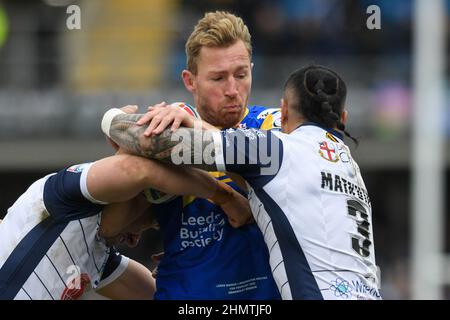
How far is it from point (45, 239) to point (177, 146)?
801 millimetres

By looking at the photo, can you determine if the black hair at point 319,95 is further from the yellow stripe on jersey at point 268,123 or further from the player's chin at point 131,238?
the player's chin at point 131,238

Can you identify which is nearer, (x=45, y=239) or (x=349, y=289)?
(x=349, y=289)

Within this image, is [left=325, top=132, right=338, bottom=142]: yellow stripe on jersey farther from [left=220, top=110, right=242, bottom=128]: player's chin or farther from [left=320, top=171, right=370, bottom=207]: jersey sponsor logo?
[left=220, top=110, right=242, bottom=128]: player's chin

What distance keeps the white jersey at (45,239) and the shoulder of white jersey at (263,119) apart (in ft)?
2.73

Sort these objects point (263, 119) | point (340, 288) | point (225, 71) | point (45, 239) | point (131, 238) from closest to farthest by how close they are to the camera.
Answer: point (340, 288) < point (45, 239) < point (225, 71) < point (263, 119) < point (131, 238)

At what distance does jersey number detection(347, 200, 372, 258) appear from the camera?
4.32m

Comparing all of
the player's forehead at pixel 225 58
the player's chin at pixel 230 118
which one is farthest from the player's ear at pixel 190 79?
the player's chin at pixel 230 118

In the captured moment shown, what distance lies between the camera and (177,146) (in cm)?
433

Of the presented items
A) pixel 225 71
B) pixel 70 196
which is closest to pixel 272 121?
pixel 225 71

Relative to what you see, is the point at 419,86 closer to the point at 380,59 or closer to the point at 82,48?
the point at 380,59

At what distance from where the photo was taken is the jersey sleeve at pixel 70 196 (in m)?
4.46

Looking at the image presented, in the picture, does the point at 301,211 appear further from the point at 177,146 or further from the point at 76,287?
the point at 76,287
